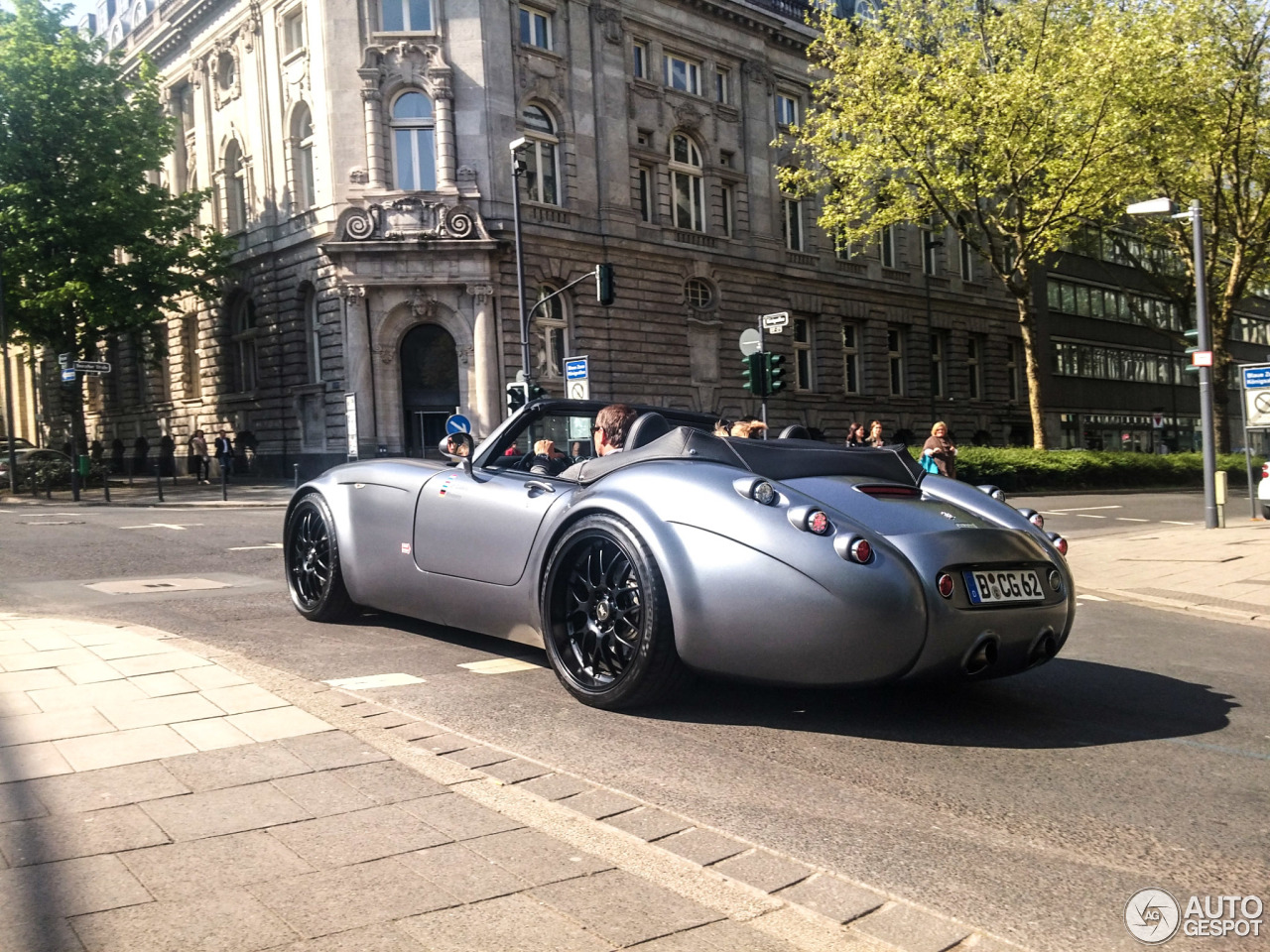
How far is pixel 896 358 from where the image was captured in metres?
46.7

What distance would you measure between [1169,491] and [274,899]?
34.5 metres

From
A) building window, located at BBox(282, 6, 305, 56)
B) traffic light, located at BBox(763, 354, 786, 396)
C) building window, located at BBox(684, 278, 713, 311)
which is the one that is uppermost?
building window, located at BBox(282, 6, 305, 56)

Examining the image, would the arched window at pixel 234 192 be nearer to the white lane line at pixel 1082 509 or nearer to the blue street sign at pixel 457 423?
the blue street sign at pixel 457 423

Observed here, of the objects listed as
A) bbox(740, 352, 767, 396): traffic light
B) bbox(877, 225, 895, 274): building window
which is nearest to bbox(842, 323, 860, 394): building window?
bbox(877, 225, 895, 274): building window

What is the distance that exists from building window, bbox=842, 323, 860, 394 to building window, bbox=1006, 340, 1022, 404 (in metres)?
10.1

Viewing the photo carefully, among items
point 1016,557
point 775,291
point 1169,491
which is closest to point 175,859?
point 1016,557

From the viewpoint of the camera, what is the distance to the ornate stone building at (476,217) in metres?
31.6

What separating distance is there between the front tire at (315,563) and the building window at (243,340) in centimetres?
3160

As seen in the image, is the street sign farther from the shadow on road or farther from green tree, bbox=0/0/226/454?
green tree, bbox=0/0/226/454

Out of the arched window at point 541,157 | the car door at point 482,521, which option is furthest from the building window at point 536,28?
the car door at point 482,521

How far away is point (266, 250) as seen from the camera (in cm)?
3522

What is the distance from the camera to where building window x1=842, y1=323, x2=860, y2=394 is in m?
44.8

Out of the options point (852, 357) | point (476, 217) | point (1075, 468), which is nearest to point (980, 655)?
point (1075, 468)

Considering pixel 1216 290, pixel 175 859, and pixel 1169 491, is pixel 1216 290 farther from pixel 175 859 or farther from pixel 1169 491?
pixel 175 859
